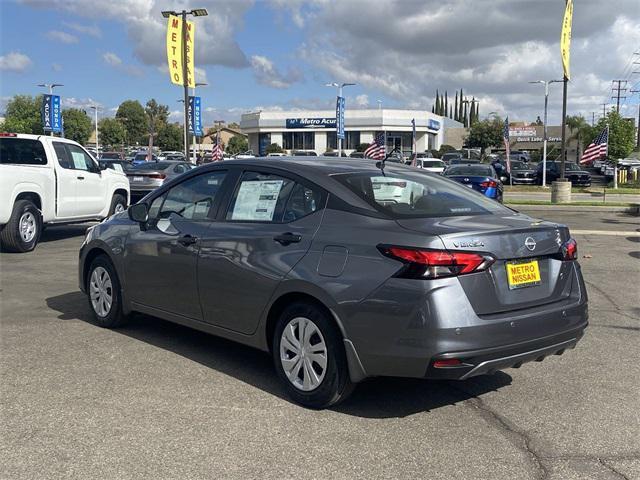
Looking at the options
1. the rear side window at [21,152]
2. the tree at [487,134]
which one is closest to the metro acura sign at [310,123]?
the tree at [487,134]

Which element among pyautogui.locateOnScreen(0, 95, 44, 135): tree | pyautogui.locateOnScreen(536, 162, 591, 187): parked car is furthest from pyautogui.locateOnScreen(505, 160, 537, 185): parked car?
pyautogui.locateOnScreen(0, 95, 44, 135): tree

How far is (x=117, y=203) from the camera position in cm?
1386

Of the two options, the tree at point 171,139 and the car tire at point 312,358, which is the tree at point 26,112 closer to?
the tree at point 171,139

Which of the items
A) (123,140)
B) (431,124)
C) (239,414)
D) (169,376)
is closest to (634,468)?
(239,414)

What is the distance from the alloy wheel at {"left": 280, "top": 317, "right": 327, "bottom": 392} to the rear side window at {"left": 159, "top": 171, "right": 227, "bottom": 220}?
127cm

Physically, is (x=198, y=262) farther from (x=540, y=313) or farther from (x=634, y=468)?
(x=634, y=468)

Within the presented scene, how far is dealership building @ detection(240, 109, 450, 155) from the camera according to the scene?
256 feet

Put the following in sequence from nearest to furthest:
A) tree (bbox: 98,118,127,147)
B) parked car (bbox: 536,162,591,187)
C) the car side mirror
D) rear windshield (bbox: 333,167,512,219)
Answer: rear windshield (bbox: 333,167,512,219)
the car side mirror
parked car (bbox: 536,162,591,187)
tree (bbox: 98,118,127,147)

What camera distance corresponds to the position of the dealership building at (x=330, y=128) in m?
78.1

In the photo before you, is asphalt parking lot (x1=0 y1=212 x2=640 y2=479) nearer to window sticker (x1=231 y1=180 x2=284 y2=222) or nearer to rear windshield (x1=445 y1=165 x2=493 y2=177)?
window sticker (x1=231 y1=180 x2=284 y2=222)

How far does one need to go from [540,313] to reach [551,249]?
0.44 meters

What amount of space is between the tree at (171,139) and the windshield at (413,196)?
10591cm

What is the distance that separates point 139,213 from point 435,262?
9.69 ft

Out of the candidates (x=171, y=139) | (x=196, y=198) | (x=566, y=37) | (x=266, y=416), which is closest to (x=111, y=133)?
(x=171, y=139)
